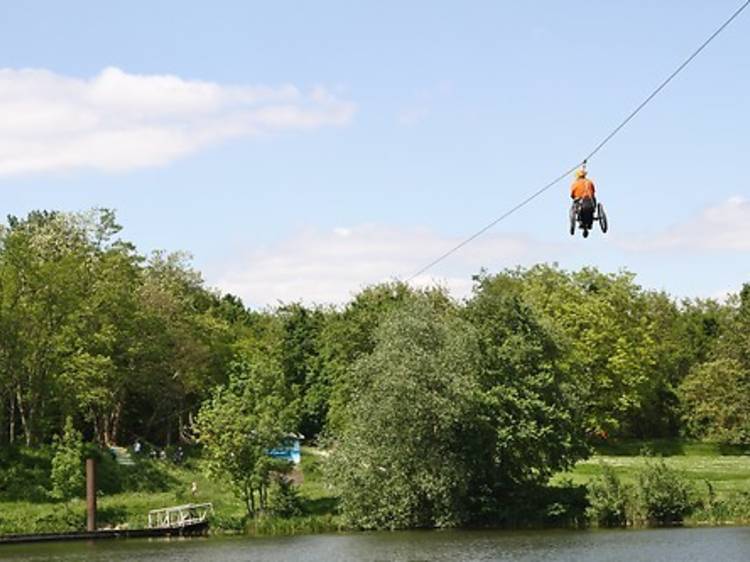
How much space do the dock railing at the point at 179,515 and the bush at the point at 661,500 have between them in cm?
2473

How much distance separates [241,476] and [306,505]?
4.35m

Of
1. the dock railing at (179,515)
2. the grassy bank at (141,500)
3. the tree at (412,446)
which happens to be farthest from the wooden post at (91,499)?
the tree at (412,446)

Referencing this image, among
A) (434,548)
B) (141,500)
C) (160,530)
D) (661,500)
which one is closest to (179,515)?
(160,530)

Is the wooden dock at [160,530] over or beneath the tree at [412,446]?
beneath

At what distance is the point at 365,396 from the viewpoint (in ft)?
229

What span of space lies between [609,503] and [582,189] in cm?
3995

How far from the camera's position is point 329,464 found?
69.4m

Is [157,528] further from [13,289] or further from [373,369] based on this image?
[13,289]

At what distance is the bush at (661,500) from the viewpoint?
6581 cm

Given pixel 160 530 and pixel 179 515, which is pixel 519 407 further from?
pixel 160 530

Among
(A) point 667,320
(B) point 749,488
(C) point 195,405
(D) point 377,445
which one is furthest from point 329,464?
(A) point 667,320

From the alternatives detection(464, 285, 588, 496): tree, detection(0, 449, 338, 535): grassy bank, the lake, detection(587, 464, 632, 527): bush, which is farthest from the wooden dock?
detection(587, 464, 632, 527): bush

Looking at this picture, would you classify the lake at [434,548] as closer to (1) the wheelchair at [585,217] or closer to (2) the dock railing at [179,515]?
(2) the dock railing at [179,515]

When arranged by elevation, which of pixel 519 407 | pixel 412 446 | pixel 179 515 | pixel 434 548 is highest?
pixel 519 407
